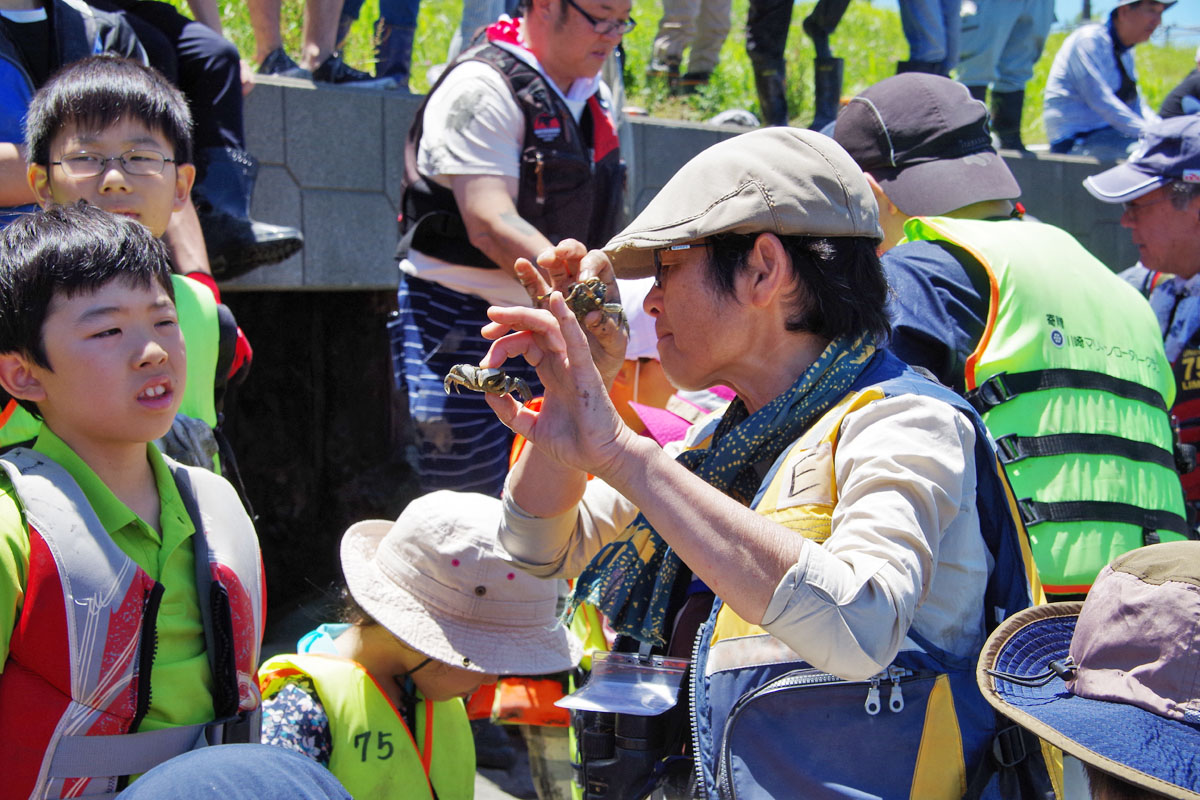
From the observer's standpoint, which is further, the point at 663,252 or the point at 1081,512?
the point at 1081,512

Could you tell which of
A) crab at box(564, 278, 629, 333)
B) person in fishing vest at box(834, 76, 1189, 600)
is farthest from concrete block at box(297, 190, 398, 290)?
crab at box(564, 278, 629, 333)

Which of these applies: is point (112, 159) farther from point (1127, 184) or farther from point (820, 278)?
point (1127, 184)

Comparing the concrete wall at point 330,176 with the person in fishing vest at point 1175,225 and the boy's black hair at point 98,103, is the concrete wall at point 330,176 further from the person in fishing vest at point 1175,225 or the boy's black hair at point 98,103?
the person in fishing vest at point 1175,225

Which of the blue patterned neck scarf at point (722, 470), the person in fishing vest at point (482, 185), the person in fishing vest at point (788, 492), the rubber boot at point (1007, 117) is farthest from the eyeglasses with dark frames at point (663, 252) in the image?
the rubber boot at point (1007, 117)

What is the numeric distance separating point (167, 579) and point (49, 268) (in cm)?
54

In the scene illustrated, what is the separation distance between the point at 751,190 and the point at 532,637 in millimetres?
1227

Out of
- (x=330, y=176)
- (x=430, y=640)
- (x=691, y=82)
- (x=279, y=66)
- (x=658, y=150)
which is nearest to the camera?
(x=430, y=640)

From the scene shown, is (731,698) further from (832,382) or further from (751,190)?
(751,190)

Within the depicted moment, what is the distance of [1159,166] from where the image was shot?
11.3 feet

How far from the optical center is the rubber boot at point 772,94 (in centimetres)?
713

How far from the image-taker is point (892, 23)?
1509 centimetres

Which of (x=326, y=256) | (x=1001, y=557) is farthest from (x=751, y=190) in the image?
(x=326, y=256)

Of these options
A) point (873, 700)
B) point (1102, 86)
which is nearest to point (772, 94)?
point (1102, 86)

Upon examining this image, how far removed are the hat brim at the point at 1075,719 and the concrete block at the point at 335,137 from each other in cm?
370
